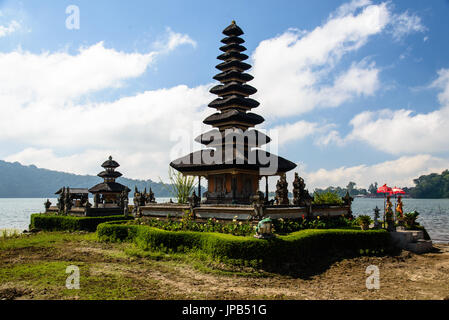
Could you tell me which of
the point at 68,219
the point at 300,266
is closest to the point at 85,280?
the point at 300,266

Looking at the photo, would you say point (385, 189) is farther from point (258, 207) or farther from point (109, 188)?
point (109, 188)

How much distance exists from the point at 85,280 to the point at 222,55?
1067 inches

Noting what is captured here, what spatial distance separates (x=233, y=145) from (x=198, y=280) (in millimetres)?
17313

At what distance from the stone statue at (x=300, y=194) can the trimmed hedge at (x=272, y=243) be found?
4688 mm

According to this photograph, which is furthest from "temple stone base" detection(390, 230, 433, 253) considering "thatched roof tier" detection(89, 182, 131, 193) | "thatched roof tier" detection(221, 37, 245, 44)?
"thatched roof tier" detection(89, 182, 131, 193)

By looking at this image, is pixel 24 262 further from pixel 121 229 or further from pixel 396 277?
pixel 396 277

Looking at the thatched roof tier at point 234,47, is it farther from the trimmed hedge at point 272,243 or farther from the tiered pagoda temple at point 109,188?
the tiered pagoda temple at point 109,188

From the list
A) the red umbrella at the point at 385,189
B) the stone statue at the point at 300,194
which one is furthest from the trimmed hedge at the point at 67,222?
the red umbrella at the point at 385,189

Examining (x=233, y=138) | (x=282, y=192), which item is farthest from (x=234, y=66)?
(x=282, y=192)

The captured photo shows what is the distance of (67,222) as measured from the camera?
112ft

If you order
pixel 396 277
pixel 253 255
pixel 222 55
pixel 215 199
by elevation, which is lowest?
pixel 396 277

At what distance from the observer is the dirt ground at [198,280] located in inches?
493

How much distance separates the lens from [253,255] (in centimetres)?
1616
